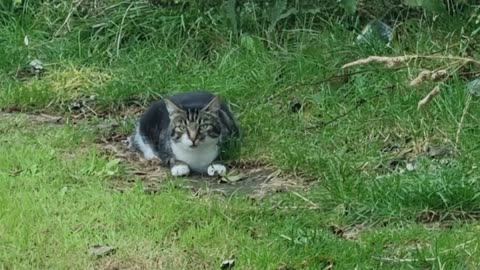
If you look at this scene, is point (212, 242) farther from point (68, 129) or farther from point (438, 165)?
point (68, 129)

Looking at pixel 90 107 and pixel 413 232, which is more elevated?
pixel 413 232

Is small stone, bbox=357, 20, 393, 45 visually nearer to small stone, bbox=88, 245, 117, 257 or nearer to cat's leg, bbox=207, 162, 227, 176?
cat's leg, bbox=207, 162, 227, 176

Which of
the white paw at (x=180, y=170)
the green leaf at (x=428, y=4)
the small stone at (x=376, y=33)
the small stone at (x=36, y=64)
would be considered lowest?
the small stone at (x=36, y=64)

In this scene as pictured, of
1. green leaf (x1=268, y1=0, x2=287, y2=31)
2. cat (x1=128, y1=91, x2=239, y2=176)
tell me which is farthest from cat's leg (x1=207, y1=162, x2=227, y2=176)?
green leaf (x1=268, y1=0, x2=287, y2=31)

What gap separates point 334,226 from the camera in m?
5.33

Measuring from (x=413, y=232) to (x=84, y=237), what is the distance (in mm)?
1544

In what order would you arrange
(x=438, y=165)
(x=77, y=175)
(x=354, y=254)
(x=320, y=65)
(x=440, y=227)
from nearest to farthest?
(x=354, y=254) < (x=440, y=227) < (x=438, y=165) < (x=77, y=175) < (x=320, y=65)

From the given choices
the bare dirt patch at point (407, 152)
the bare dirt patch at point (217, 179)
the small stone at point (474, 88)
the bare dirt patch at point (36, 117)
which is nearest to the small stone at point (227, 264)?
the bare dirt patch at point (217, 179)

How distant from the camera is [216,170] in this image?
6.34 m

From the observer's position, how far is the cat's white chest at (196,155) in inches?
253

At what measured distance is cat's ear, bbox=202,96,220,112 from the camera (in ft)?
21.5

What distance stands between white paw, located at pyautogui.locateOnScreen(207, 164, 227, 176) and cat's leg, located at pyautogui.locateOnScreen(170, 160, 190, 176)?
5.0 inches

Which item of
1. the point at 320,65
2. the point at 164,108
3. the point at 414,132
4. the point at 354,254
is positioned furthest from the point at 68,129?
the point at 354,254

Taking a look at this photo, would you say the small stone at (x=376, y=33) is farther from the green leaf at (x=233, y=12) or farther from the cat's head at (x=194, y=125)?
the cat's head at (x=194, y=125)
